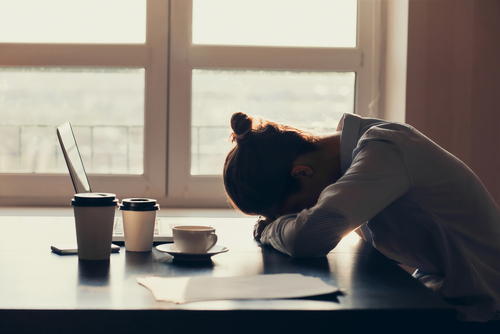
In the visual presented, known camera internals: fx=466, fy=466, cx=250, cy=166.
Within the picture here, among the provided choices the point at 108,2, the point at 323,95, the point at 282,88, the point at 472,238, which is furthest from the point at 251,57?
the point at 472,238

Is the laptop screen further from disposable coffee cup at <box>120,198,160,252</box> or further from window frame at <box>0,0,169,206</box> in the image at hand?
window frame at <box>0,0,169,206</box>

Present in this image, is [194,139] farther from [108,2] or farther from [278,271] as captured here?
[278,271]

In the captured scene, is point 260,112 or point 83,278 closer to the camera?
point 83,278

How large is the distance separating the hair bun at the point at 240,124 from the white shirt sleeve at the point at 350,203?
28cm

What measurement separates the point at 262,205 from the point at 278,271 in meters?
0.35

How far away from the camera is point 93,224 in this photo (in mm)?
926

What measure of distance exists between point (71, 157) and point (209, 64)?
0.99 m

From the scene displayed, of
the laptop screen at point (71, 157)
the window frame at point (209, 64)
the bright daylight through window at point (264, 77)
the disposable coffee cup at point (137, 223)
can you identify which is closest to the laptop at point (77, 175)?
the laptop screen at point (71, 157)

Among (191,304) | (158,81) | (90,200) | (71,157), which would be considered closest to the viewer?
(191,304)

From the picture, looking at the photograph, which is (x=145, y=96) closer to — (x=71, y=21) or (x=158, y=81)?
(x=158, y=81)

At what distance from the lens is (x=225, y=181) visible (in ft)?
3.95

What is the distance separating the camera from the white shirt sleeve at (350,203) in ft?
3.17

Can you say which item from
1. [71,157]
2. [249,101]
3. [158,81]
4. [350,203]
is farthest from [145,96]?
[350,203]

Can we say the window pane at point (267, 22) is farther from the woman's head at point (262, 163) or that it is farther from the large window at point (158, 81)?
the woman's head at point (262, 163)
